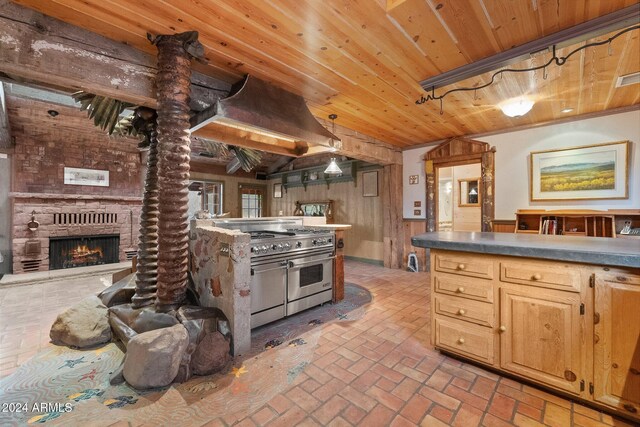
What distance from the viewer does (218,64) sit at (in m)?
Answer: 2.35

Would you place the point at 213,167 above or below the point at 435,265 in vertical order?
above

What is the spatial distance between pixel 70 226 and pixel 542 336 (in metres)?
7.07

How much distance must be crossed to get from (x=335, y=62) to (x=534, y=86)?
227cm

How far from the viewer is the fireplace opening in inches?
188

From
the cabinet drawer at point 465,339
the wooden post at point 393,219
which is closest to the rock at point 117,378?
the cabinet drawer at point 465,339

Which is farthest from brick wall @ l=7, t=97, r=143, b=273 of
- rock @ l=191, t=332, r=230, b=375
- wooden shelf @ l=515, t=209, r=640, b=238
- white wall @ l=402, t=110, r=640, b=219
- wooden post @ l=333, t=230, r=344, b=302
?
wooden shelf @ l=515, t=209, r=640, b=238

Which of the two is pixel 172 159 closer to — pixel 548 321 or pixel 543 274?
pixel 543 274

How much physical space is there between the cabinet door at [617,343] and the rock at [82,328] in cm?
358

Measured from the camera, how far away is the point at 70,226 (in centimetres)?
490

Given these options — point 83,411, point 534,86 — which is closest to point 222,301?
point 83,411

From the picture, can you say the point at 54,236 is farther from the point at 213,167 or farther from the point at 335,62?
the point at 335,62

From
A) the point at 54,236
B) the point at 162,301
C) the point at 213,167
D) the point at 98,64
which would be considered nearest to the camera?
the point at 98,64

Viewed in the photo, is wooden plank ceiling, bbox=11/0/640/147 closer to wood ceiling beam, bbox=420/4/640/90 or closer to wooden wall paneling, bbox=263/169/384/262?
wood ceiling beam, bbox=420/4/640/90

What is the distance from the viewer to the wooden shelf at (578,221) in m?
3.25
